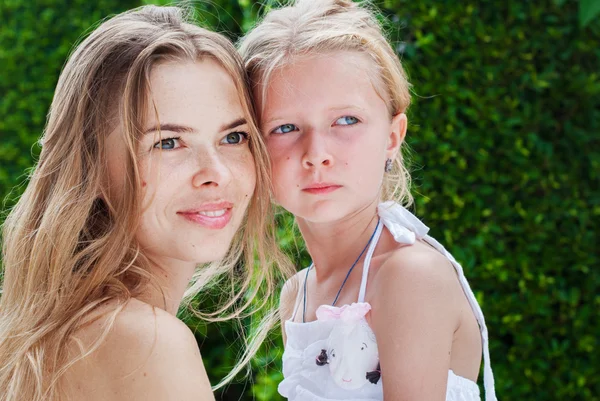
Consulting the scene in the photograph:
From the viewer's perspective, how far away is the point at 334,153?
8.19ft

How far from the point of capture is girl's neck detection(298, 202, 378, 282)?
269 cm

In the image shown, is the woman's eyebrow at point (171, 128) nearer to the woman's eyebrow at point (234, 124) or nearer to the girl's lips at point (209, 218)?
the woman's eyebrow at point (234, 124)

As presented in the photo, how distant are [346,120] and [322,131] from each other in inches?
3.6

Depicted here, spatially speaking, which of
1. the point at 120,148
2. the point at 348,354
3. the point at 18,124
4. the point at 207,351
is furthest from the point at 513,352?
the point at 18,124

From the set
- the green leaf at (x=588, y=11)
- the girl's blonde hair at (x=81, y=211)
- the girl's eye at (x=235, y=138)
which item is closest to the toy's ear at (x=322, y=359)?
the girl's blonde hair at (x=81, y=211)

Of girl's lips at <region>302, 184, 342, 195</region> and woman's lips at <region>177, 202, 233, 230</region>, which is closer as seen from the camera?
woman's lips at <region>177, 202, 233, 230</region>

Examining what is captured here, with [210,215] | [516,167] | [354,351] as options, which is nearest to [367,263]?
[354,351]

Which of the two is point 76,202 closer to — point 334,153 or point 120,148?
point 120,148

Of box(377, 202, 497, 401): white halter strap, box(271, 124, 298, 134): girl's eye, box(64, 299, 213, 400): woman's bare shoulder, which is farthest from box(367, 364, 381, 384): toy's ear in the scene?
box(271, 124, 298, 134): girl's eye

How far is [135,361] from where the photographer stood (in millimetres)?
1984

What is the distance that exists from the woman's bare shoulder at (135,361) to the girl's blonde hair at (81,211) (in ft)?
0.16

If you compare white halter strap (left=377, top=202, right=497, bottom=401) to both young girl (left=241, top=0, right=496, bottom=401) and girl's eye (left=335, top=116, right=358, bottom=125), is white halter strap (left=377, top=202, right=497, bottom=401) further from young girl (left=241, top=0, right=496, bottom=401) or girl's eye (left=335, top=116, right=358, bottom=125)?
girl's eye (left=335, top=116, right=358, bottom=125)

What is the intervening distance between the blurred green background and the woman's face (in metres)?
1.64

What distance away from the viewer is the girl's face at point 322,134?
98.3 inches
